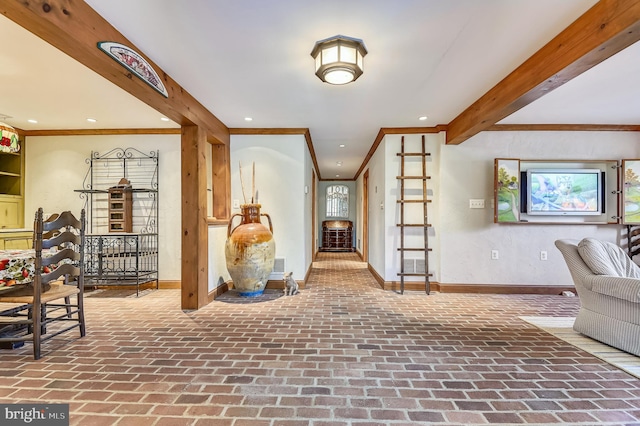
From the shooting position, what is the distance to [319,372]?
2.09 metres

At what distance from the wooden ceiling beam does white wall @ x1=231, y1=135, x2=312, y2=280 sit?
5.67ft

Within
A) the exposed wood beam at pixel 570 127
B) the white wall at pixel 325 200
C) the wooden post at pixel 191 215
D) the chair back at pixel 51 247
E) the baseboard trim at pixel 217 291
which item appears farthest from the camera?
the white wall at pixel 325 200

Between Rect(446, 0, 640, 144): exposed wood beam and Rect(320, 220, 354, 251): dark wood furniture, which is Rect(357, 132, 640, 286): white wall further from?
Rect(320, 220, 354, 251): dark wood furniture

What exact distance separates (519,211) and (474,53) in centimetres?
269

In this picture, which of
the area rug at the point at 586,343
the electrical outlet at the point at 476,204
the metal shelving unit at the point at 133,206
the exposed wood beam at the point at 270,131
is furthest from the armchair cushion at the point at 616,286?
the metal shelving unit at the point at 133,206

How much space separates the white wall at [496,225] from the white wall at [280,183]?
6.59 feet

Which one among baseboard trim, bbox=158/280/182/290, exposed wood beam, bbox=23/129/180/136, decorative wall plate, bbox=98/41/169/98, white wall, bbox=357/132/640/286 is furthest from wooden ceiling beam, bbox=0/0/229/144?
white wall, bbox=357/132/640/286

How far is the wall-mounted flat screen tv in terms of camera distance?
167 inches

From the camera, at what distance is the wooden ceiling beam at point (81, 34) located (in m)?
1.61

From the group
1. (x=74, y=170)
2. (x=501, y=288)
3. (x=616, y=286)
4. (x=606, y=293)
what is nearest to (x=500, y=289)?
(x=501, y=288)

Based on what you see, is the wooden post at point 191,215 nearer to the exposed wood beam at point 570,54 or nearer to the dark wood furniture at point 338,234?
the exposed wood beam at point 570,54

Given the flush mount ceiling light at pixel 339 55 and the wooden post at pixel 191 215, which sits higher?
the flush mount ceiling light at pixel 339 55

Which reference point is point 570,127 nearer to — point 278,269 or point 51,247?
point 278,269

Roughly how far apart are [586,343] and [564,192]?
96.0 inches
